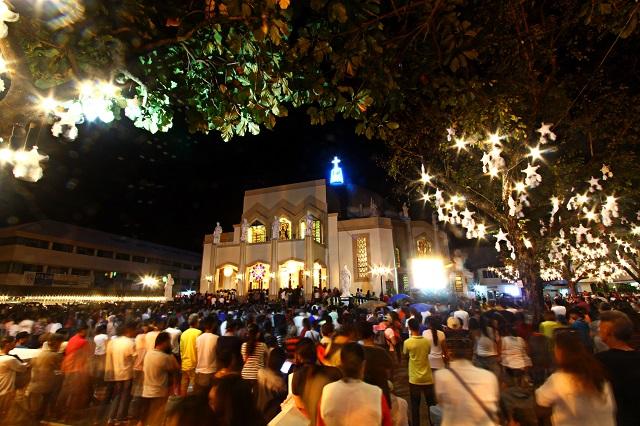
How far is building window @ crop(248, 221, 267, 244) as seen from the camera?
114 ft

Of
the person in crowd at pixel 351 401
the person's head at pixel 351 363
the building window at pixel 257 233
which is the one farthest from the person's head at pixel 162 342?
the building window at pixel 257 233

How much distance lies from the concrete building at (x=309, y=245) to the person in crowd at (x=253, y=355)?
2366 centimetres

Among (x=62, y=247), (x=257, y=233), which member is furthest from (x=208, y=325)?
(x=62, y=247)

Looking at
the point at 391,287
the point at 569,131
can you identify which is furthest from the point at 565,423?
the point at 391,287

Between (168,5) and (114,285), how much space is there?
5174 centimetres

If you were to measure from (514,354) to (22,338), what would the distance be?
1046 cm

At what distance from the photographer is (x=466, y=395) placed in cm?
290

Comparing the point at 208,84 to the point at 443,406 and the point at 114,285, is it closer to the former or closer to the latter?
the point at 443,406

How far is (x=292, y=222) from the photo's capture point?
33.7 meters

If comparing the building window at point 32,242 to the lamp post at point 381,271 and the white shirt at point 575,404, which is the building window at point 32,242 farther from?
the white shirt at point 575,404

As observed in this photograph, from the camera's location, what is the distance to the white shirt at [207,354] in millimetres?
5715

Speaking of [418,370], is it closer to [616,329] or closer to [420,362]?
[420,362]

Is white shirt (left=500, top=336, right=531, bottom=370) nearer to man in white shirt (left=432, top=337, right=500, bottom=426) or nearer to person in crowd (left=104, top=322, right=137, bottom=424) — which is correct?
man in white shirt (left=432, top=337, right=500, bottom=426)

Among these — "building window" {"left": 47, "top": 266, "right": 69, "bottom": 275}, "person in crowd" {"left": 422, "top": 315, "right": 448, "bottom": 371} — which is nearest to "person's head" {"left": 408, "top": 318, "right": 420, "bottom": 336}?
"person in crowd" {"left": 422, "top": 315, "right": 448, "bottom": 371}
